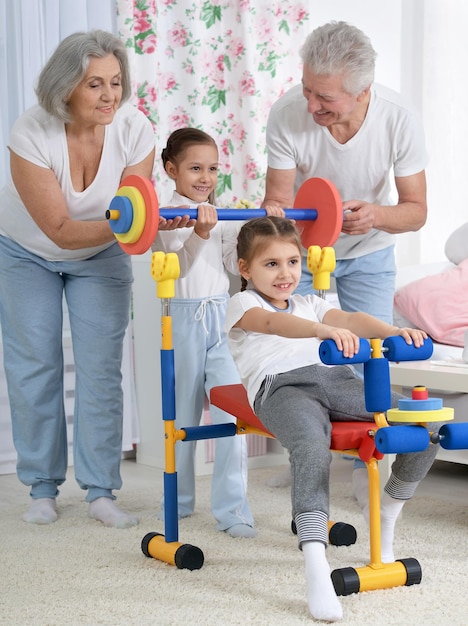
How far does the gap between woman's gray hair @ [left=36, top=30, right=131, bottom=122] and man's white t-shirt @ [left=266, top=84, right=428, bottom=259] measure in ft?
1.53

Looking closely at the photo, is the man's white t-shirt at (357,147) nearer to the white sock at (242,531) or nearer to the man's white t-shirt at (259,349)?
the man's white t-shirt at (259,349)

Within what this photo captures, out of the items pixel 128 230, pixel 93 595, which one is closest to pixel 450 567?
pixel 93 595

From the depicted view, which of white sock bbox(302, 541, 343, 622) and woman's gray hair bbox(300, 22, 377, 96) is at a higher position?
woman's gray hair bbox(300, 22, 377, 96)

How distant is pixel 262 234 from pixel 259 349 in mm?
256

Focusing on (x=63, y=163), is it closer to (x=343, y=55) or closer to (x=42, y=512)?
(x=343, y=55)

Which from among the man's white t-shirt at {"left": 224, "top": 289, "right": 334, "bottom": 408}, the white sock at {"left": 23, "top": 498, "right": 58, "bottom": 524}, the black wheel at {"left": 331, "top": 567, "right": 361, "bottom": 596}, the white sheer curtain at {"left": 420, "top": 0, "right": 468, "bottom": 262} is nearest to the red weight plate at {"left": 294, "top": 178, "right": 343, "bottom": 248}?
the man's white t-shirt at {"left": 224, "top": 289, "right": 334, "bottom": 408}

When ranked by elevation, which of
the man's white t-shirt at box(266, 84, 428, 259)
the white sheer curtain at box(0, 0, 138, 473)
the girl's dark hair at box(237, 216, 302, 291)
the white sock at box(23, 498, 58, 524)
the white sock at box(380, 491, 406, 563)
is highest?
the white sheer curtain at box(0, 0, 138, 473)

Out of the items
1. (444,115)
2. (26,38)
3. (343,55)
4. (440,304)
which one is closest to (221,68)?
(26,38)

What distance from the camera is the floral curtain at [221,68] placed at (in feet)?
10.8

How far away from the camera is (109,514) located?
8.07ft

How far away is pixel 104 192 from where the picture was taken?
239 cm

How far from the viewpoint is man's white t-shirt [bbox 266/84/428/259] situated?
243 centimetres

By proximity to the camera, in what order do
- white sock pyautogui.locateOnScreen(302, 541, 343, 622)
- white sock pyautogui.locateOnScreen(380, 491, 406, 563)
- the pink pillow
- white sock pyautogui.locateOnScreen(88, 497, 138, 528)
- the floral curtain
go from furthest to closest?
the floral curtain < the pink pillow < white sock pyautogui.locateOnScreen(88, 497, 138, 528) < white sock pyautogui.locateOnScreen(380, 491, 406, 563) < white sock pyautogui.locateOnScreen(302, 541, 343, 622)

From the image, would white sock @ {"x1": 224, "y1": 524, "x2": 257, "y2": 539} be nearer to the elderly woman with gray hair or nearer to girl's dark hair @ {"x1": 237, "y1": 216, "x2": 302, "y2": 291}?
the elderly woman with gray hair
